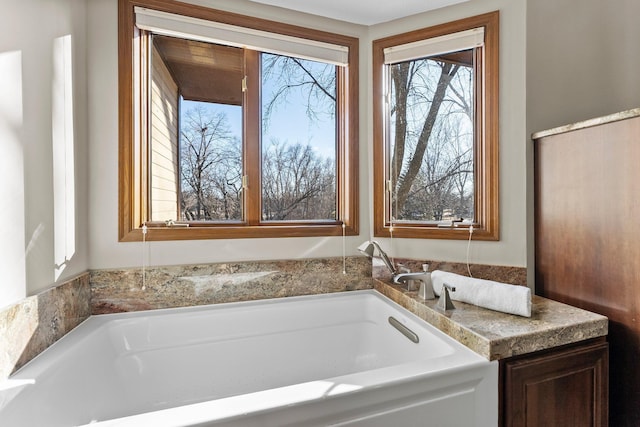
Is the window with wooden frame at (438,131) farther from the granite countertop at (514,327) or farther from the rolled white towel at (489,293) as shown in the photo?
the granite countertop at (514,327)

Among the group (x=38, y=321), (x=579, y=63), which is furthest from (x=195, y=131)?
(x=579, y=63)

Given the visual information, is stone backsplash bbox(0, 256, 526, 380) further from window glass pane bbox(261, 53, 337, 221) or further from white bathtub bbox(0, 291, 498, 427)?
window glass pane bbox(261, 53, 337, 221)

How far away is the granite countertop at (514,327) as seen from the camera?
108cm

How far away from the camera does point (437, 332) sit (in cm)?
130

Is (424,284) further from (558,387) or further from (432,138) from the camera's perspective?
(432,138)

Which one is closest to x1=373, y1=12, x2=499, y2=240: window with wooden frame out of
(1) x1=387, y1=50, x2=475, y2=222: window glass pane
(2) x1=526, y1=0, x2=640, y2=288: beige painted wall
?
(1) x1=387, y1=50, x2=475, y2=222: window glass pane

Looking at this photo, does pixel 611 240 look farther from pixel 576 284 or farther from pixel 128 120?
pixel 128 120

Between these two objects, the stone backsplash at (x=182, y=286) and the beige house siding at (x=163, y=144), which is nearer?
the stone backsplash at (x=182, y=286)

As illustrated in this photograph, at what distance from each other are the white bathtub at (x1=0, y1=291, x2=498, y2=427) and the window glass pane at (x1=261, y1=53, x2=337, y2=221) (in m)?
0.60

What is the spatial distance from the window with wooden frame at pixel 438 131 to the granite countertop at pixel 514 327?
1.70ft

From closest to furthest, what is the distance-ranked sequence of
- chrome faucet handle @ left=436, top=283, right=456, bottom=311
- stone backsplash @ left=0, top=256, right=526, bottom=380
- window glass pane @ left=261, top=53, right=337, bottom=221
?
stone backsplash @ left=0, top=256, right=526, bottom=380
chrome faucet handle @ left=436, top=283, right=456, bottom=311
window glass pane @ left=261, top=53, right=337, bottom=221

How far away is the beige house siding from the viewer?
1707mm

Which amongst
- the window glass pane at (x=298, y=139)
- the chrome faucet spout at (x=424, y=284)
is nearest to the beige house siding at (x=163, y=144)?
the window glass pane at (x=298, y=139)

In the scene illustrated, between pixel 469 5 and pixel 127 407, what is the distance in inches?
105
